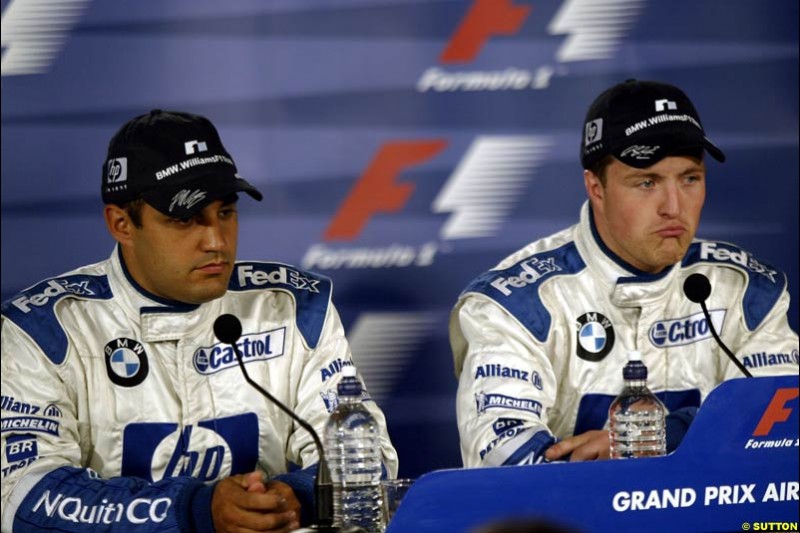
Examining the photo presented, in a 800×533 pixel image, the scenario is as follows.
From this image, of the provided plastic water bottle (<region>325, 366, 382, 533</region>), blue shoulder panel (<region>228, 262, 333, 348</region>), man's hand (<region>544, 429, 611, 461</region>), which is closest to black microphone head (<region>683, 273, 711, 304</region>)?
man's hand (<region>544, 429, 611, 461</region>)

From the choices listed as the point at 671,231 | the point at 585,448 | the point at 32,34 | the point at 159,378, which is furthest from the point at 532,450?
the point at 32,34

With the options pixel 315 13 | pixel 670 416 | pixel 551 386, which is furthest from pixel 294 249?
pixel 670 416

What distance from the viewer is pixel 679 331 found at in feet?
10.2

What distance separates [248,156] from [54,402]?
0.99 metres

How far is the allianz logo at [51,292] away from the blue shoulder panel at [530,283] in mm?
828

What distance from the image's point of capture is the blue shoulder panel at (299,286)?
2.97m

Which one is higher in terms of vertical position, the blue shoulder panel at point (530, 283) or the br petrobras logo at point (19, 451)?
the blue shoulder panel at point (530, 283)

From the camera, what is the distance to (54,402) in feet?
9.11

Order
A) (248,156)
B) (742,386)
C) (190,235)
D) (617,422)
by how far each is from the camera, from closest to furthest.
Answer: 1. (742,386)
2. (617,422)
3. (190,235)
4. (248,156)

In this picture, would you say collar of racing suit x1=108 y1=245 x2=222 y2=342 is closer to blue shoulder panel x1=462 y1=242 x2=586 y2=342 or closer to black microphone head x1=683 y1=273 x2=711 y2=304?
blue shoulder panel x1=462 y1=242 x2=586 y2=342

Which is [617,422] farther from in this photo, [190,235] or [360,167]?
[360,167]

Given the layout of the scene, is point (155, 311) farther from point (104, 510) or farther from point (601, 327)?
point (601, 327)

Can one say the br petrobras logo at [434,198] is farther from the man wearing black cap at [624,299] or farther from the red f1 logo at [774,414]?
the red f1 logo at [774,414]
